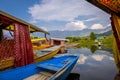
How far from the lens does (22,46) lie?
10.3m

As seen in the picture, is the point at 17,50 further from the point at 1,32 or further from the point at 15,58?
the point at 1,32

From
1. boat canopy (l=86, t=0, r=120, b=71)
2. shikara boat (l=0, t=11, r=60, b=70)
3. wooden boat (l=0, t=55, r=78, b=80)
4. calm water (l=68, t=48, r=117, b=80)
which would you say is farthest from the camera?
calm water (l=68, t=48, r=117, b=80)

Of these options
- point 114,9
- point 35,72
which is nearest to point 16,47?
point 35,72

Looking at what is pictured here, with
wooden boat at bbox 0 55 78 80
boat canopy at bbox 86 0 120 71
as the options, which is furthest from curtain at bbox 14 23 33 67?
boat canopy at bbox 86 0 120 71

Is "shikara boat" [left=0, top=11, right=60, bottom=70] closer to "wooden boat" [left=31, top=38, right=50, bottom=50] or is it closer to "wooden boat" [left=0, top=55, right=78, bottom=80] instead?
"wooden boat" [left=0, top=55, right=78, bottom=80]

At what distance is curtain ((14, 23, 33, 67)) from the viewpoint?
10047 millimetres

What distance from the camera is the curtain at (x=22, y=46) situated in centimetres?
1005

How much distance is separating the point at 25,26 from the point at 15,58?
2.05 meters

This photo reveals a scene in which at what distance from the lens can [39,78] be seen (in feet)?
29.8

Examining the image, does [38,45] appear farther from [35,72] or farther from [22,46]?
[35,72]

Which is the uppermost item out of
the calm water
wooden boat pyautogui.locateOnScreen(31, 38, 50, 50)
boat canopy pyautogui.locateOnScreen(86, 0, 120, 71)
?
boat canopy pyautogui.locateOnScreen(86, 0, 120, 71)

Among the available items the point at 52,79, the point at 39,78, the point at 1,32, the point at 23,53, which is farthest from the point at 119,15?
the point at 1,32

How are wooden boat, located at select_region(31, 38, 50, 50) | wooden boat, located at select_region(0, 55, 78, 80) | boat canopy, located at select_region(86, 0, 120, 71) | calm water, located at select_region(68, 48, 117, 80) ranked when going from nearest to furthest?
1. boat canopy, located at select_region(86, 0, 120, 71)
2. wooden boat, located at select_region(0, 55, 78, 80)
3. calm water, located at select_region(68, 48, 117, 80)
4. wooden boat, located at select_region(31, 38, 50, 50)

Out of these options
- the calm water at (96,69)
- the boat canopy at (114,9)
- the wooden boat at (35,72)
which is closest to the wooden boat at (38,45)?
the calm water at (96,69)
